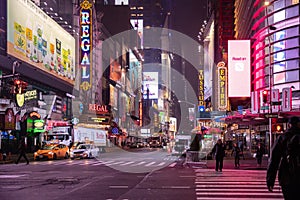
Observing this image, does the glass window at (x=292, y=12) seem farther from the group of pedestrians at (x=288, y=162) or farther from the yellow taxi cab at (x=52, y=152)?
the group of pedestrians at (x=288, y=162)

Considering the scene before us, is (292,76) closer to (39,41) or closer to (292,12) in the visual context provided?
(292,12)

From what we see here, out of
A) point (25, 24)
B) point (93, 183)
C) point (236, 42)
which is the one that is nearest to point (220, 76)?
point (236, 42)

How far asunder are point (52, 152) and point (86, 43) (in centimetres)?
4249

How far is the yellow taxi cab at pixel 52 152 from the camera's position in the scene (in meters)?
40.7

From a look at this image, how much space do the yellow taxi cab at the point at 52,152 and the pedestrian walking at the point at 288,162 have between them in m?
35.4

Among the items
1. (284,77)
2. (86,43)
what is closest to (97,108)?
(86,43)

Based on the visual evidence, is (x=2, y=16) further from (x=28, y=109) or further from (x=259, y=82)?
(x=259, y=82)

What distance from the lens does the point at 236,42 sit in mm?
69812

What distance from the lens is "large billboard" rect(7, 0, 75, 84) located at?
2180 inches

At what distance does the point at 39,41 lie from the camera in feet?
213

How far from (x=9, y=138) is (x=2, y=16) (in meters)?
13.4

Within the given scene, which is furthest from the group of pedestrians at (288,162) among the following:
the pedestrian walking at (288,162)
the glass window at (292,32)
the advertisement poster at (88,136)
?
the glass window at (292,32)

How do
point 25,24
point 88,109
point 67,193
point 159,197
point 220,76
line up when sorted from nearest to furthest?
point 159,197 → point 67,193 → point 25,24 → point 220,76 → point 88,109

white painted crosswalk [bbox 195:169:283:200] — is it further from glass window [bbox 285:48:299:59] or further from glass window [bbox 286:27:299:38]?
glass window [bbox 286:27:299:38]
